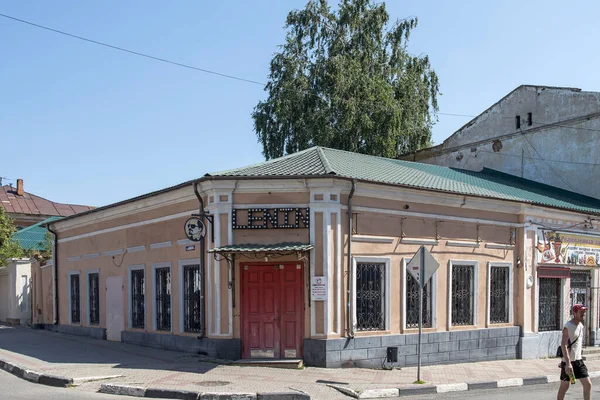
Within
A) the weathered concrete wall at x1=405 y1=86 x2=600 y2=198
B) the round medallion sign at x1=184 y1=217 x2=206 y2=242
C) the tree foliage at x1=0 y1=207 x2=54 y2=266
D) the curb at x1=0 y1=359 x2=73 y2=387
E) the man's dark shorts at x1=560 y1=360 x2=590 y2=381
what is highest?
the weathered concrete wall at x1=405 y1=86 x2=600 y2=198

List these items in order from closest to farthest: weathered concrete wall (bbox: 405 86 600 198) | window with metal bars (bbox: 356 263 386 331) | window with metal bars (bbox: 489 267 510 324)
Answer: window with metal bars (bbox: 356 263 386 331) < window with metal bars (bbox: 489 267 510 324) < weathered concrete wall (bbox: 405 86 600 198)

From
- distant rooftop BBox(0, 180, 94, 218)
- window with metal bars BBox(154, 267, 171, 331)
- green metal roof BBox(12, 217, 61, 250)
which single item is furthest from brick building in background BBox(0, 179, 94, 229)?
window with metal bars BBox(154, 267, 171, 331)

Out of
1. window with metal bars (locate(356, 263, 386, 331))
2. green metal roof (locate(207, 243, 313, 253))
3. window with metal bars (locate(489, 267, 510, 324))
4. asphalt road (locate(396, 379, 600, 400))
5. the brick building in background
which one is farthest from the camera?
the brick building in background

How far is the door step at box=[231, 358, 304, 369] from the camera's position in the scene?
12492 millimetres

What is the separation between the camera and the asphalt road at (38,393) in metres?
9.89

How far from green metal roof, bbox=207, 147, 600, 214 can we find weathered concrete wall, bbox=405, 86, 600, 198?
2.12ft

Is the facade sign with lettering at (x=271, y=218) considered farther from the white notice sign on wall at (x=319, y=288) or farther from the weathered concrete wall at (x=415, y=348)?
the weathered concrete wall at (x=415, y=348)

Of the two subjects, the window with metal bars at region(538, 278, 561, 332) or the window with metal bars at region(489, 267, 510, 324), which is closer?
the window with metal bars at region(489, 267, 510, 324)

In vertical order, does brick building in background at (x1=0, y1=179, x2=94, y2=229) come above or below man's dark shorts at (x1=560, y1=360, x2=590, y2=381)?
above

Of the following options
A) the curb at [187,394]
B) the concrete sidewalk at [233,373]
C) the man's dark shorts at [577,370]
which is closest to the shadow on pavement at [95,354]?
the concrete sidewalk at [233,373]

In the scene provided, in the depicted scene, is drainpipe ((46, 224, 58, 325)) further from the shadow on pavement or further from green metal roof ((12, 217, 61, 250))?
green metal roof ((12, 217, 61, 250))

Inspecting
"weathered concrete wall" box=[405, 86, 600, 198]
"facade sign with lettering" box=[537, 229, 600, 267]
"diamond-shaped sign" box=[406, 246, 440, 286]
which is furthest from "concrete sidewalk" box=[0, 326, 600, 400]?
"weathered concrete wall" box=[405, 86, 600, 198]

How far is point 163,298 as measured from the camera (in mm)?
15609

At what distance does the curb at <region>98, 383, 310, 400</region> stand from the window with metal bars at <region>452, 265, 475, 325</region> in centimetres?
623
